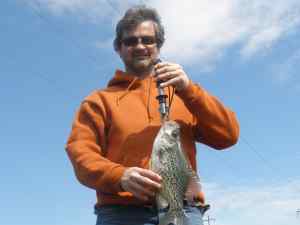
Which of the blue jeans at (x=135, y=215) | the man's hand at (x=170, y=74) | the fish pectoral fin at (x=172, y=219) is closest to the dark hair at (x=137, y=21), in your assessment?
the man's hand at (x=170, y=74)

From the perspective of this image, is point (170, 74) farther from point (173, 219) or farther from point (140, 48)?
point (173, 219)

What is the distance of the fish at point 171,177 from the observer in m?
4.46

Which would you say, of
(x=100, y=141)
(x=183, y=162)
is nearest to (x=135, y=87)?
(x=100, y=141)

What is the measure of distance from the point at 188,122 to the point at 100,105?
727 millimetres

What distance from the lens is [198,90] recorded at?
4930 mm

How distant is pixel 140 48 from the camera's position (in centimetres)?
530

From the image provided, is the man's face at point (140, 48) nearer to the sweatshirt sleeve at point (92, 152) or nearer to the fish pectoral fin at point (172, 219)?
the sweatshirt sleeve at point (92, 152)

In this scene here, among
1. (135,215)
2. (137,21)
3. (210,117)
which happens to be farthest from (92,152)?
(137,21)

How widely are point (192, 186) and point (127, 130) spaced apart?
71 cm

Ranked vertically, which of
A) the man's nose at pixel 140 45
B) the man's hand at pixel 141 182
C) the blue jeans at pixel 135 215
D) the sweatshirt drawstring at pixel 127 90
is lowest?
the blue jeans at pixel 135 215

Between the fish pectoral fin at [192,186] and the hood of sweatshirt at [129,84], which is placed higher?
the hood of sweatshirt at [129,84]

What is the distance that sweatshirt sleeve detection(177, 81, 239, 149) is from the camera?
193 inches

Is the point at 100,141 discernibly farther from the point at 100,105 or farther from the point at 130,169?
the point at 130,169

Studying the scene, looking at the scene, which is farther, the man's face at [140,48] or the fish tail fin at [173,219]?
the man's face at [140,48]
